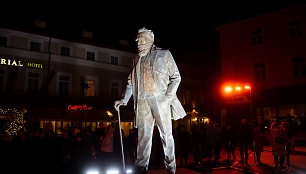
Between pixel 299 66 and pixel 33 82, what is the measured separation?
23.5 metres

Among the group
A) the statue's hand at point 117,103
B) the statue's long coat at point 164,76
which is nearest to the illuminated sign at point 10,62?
the statue's hand at point 117,103

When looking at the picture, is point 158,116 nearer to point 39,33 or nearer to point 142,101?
point 142,101

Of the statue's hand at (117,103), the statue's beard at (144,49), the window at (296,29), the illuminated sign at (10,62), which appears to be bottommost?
the statue's hand at (117,103)

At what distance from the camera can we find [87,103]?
27.8 metres

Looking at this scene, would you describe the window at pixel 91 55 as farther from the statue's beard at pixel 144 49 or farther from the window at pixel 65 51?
the statue's beard at pixel 144 49

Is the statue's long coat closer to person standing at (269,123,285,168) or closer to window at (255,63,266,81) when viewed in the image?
person standing at (269,123,285,168)

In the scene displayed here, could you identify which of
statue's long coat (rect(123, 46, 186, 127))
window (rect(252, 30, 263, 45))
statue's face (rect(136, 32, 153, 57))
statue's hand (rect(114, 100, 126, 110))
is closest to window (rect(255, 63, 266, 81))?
window (rect(252, 30, 263, 45))

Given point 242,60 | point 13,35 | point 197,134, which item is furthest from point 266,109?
point 13,35

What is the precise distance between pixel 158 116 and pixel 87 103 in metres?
23.9

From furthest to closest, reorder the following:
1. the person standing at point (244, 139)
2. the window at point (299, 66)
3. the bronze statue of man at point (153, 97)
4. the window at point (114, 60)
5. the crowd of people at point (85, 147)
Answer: the window at point (114, 60) → the window at point (299, 66) → the person standing at point (244, 139) → the crowd of people at point (85, 147) → the bronze statue of man at point (153, 97)

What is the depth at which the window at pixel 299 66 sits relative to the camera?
73.9ft

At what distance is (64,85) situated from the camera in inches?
1073

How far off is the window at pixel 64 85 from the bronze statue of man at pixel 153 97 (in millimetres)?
23273

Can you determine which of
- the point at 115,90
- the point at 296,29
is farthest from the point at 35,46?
the point at 296,29
